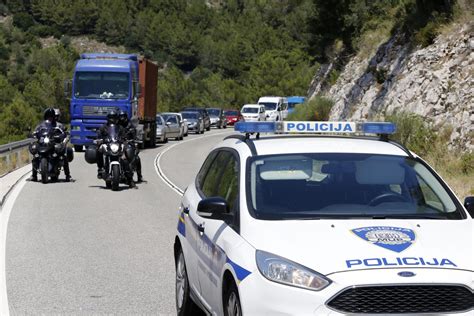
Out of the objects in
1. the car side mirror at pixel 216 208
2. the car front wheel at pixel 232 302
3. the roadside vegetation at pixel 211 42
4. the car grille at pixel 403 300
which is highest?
the car side mirror at pixel 216 208

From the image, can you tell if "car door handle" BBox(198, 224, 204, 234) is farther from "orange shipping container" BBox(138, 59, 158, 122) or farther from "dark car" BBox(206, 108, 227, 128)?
"dark car" BBox(206, 108, 227, 128)

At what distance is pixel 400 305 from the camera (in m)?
5.45

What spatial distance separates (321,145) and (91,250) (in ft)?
19.0

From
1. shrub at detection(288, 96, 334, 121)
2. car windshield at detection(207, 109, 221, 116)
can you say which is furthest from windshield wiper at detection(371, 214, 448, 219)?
car windshield at detection(207, 109, 221, 116)

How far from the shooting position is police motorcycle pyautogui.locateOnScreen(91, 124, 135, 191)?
69.4ft

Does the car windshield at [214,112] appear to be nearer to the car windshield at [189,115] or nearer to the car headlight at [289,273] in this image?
the car windshield at [189,115]

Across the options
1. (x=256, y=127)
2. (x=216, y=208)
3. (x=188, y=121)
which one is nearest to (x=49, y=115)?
(x=256, y=127)

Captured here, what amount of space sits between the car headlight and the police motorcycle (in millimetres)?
15722

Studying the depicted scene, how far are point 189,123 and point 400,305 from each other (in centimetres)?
5524

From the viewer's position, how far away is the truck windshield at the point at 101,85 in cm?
3459

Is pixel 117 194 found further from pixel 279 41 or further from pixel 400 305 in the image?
pixel 279 41

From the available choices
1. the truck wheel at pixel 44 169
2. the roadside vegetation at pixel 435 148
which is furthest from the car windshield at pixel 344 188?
the truck wheel at pixel 44 169

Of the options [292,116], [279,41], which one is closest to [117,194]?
[292,116]

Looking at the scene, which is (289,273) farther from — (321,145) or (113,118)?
(113,118)
